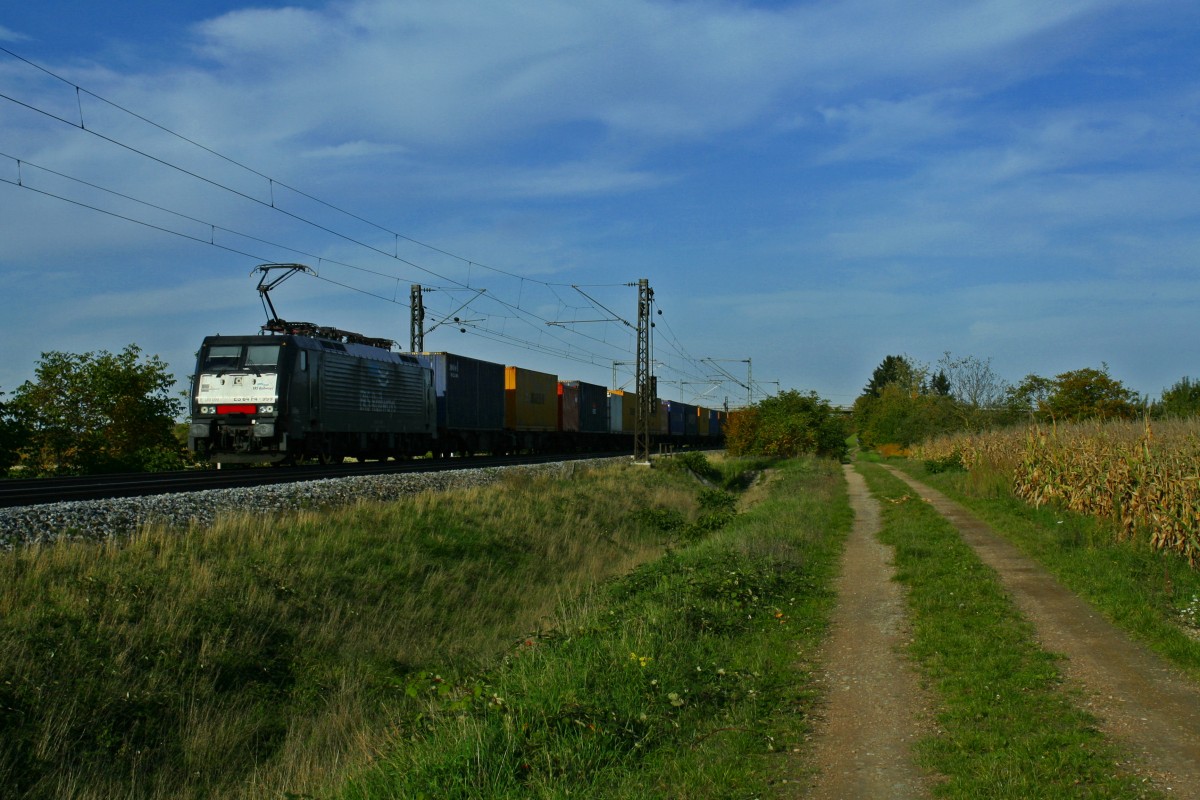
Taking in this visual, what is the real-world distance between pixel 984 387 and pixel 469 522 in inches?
2062

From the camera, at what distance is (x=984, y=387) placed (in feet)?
199

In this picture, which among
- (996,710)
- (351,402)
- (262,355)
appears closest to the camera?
(996,710)

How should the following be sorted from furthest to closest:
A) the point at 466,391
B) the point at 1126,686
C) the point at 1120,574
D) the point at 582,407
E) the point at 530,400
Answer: the point at 582,407, the point at 530,400, the point at 466,391, the point at 1120,574, the point at 1126,686

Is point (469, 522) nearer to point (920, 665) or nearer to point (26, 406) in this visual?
point (920, 665)

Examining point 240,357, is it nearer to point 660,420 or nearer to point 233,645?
point 233,645

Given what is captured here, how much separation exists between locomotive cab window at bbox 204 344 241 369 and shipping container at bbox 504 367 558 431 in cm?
1815

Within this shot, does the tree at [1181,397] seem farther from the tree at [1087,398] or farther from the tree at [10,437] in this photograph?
the tree at [10,437]

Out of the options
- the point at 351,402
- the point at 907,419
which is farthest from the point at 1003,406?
the point at 351,402

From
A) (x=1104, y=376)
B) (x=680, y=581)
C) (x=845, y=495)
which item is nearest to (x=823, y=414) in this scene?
(x=1104, y=376)

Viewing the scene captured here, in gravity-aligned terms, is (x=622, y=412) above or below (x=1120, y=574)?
above

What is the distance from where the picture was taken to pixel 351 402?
26.7 meters

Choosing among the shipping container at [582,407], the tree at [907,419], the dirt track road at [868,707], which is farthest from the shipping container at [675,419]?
the dirt track road at [868,707]

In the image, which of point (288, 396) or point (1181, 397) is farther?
point (1181, 397)

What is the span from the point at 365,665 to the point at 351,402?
17.4 meters
